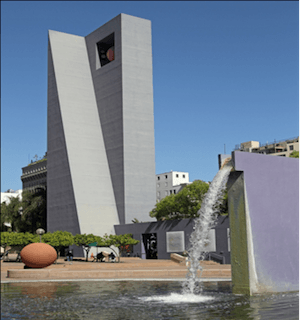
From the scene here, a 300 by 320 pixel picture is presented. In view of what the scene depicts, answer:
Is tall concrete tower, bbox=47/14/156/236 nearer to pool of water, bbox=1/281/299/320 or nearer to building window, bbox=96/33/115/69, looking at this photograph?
building window, bbox=96/33/115/69

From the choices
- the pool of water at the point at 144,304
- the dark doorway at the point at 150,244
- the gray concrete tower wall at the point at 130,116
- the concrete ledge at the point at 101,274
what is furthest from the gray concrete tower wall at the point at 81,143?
the pool of water at the point at 144,304

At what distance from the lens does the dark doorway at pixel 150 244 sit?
48250 mm

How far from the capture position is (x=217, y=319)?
373 inches

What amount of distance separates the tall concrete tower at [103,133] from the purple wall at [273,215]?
131 feet

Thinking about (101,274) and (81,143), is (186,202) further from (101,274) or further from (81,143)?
(101,274)

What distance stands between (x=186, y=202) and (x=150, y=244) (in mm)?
6671

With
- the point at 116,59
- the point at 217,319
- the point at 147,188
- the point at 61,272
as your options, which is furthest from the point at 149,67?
the point at 217,319

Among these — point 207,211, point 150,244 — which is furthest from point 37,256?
point 150,244

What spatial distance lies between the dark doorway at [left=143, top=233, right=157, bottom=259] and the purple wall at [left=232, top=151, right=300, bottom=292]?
34.8 metres

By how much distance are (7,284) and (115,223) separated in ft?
113

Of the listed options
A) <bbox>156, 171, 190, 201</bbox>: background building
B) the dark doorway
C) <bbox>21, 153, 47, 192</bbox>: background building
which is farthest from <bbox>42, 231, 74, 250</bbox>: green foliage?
<bbox>156, 171, 190, 201</bbox>: background building

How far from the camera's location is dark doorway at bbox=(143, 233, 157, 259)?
48250mm

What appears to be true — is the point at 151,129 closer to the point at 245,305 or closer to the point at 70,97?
the point at 70,97

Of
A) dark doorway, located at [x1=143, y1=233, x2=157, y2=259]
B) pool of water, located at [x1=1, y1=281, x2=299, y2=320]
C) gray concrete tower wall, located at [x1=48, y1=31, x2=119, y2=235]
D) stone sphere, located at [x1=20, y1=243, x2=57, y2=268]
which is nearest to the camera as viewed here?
pool of water, located at [x1=1, y1=281, x2=299, y2=320]
